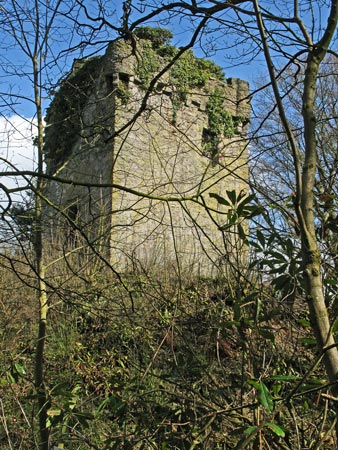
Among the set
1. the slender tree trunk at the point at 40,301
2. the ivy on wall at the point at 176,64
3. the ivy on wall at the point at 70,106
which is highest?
the ivy on wall at the point at 176,64

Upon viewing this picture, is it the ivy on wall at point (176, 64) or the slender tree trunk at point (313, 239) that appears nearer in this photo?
the slender tree trunk at point (313, 239)

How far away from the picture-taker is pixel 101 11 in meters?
2.67

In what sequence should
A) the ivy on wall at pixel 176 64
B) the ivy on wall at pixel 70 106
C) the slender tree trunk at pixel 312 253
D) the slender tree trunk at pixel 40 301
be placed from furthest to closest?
the ivy on wall at pixel 176 64
the ivy on wall at pixel 70 106
the slender tree trunk at pixel 40 301
the slender tree trunk at pixel 312 253

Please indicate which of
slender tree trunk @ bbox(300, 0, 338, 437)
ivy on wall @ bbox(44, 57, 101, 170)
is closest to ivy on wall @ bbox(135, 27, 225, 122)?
ivy on wall @ bbox(44, 57, 101, 170)

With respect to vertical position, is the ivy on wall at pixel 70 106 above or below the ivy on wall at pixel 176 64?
below

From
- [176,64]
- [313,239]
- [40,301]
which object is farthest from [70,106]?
[176,64]

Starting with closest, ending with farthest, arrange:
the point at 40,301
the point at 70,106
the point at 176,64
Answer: the point at 40,301 → the point at 70,106 → the point at 176,64

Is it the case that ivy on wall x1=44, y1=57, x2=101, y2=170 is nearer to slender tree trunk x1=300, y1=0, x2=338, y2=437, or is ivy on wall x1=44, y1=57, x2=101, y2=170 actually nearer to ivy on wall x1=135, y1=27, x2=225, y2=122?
slender tree trunk x1=300, y1=0, x2=338, y2=437

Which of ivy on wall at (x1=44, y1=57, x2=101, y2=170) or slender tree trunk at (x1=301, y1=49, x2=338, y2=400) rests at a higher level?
ivy on wall at (x1=44, y1=57, x2=101, y2=170)

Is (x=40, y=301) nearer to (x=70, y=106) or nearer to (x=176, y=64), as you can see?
(x=70, y=106)

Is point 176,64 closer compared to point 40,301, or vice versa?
point 40,301

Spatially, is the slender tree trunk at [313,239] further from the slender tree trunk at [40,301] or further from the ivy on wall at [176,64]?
the ivy on wall at [176,64]

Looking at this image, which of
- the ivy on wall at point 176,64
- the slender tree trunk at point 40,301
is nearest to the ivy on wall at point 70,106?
the slender tree trunk at point 40,301

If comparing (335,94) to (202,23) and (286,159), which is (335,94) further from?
(202,23)
